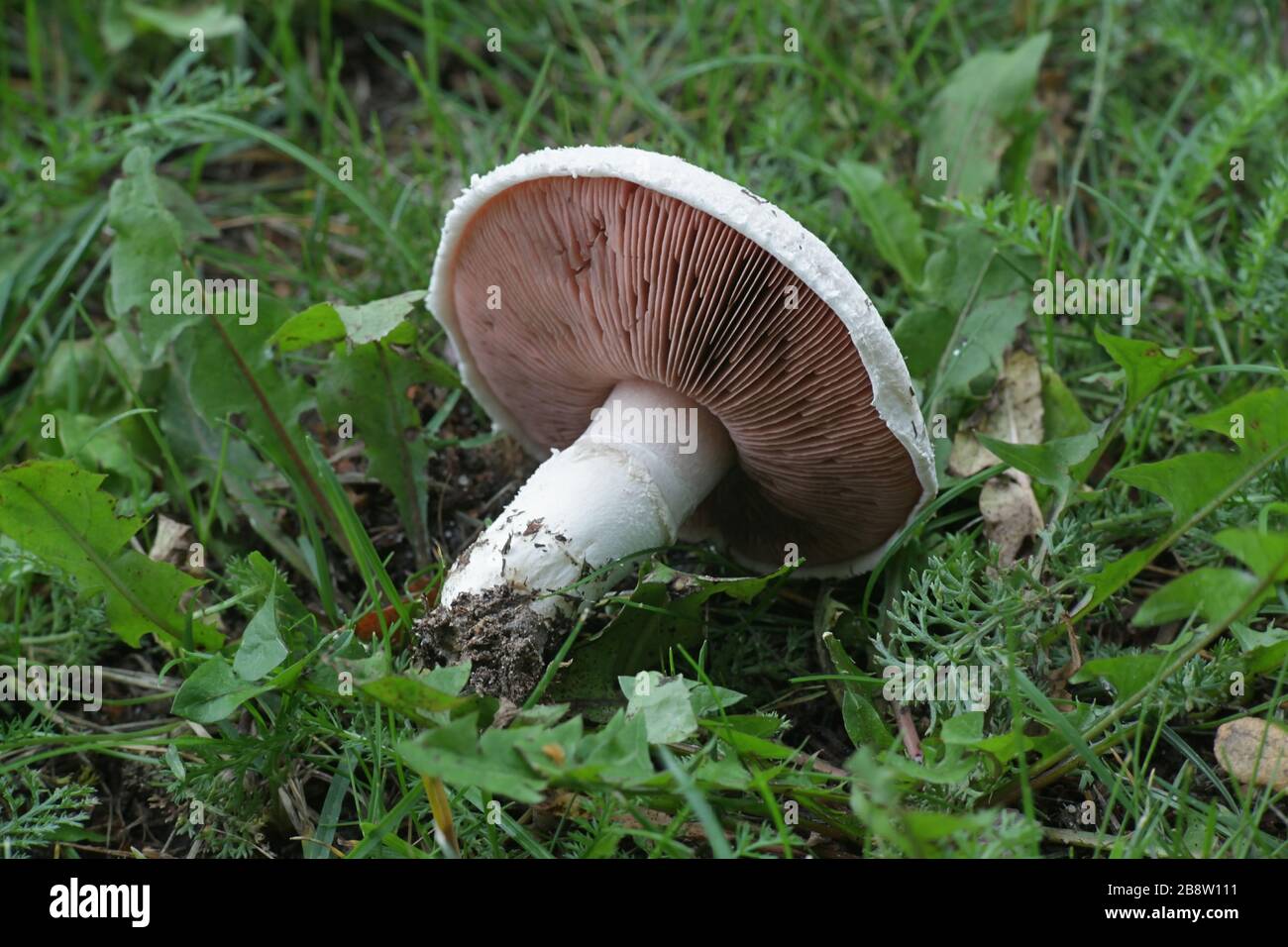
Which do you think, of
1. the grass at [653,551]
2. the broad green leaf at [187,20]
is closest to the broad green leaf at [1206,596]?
the grass at [653,551]

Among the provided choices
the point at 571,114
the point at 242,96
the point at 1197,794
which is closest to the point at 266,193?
the point at 242,96

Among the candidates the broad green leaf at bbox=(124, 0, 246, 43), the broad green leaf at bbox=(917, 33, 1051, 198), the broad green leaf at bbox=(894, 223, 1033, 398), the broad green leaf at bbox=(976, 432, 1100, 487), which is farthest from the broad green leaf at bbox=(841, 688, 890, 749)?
the broad green leaf at bbox=(124, 0, 246, 43)

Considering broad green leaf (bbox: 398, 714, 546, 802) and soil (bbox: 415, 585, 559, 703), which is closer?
broad green leaf (bbox: 398, 714, 546, 802)

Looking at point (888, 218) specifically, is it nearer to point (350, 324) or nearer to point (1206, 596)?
point (350, 324)

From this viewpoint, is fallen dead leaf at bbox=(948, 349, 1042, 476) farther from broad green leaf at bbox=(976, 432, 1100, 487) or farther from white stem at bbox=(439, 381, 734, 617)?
white stem at bbox=(439, 381, 734, 617)

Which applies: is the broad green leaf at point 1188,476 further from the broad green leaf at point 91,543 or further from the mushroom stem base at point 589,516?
the broad green leaf at point 91,543

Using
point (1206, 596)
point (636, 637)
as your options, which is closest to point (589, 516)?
point (636, 637)
